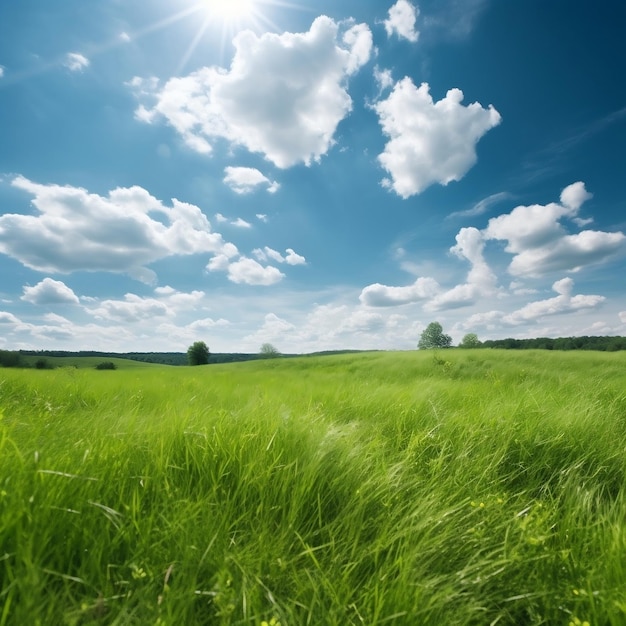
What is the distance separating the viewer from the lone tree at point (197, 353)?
89.7m

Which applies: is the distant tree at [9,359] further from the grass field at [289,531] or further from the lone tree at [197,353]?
the grass field at [289,531]

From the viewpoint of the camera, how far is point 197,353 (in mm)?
89750

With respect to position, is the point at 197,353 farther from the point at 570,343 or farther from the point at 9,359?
the point at 570,343

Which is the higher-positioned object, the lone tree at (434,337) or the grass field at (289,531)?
the lone tree at (434,337)

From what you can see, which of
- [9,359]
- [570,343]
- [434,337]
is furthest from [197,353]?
[570,343]

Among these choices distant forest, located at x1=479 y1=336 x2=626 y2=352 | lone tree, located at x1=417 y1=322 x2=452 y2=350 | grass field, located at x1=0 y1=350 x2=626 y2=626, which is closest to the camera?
grass field, located at x1=0 y1=350 x2=626 y2=626

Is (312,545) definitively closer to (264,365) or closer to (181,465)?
(181,465)

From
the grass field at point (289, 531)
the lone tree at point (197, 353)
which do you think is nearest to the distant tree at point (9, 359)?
the lone tree at point (197, 353)

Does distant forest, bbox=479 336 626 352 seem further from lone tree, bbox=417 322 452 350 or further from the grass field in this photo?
the grass field

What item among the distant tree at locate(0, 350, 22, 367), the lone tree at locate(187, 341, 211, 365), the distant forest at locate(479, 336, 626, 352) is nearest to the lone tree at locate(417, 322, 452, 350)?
the distant forest at locate(479, 336, 626, 352)

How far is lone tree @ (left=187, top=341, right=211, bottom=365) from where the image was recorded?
89656mm

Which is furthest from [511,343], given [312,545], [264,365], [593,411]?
[312,545]

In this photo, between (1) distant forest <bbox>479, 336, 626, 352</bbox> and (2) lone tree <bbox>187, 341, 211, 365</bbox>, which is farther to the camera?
(2) lone tree <bbox>187, 341, 211, 365</bbox>

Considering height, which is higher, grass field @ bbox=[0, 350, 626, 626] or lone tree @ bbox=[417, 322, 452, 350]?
lone tree @ bbox=[417, 322, 452, 350]
